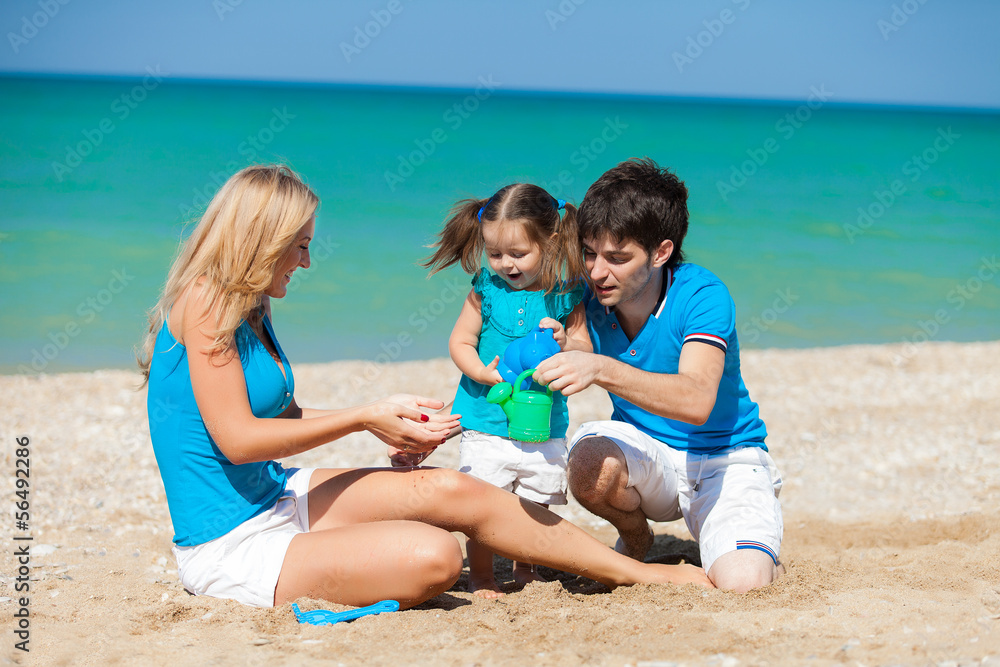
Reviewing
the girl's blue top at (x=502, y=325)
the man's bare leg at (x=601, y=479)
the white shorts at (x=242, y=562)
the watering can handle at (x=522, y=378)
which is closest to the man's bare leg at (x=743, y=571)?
the man's bare leg at (x=601, y=479)

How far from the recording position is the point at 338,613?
2986mm

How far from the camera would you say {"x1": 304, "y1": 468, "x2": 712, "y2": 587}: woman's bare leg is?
3279 millimetres

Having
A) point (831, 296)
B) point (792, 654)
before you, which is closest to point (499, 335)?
point (792, 654)

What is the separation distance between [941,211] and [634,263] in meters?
19.0

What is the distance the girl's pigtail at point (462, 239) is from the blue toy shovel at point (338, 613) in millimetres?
1591

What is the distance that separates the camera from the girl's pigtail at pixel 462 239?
3.95m

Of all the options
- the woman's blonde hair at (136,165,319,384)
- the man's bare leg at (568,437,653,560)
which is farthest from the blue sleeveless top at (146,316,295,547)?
the man's bare leg at (568,437,653,560)

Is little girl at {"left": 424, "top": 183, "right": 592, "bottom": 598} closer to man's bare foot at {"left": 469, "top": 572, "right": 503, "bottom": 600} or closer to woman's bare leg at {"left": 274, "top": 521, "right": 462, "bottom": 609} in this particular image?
man's bare foot at {"left": 469, "top": 572, "right": 503, "bottom": 600}

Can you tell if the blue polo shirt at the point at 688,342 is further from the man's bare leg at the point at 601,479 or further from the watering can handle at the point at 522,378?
the watering can handle at the point at 522,378

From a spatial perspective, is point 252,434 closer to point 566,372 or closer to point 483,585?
point 566,372

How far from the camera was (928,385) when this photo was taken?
24.3ft

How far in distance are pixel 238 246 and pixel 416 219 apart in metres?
13.7

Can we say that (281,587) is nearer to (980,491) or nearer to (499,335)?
(499,335)

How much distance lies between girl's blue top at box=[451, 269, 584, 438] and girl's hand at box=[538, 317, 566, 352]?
0.11m
